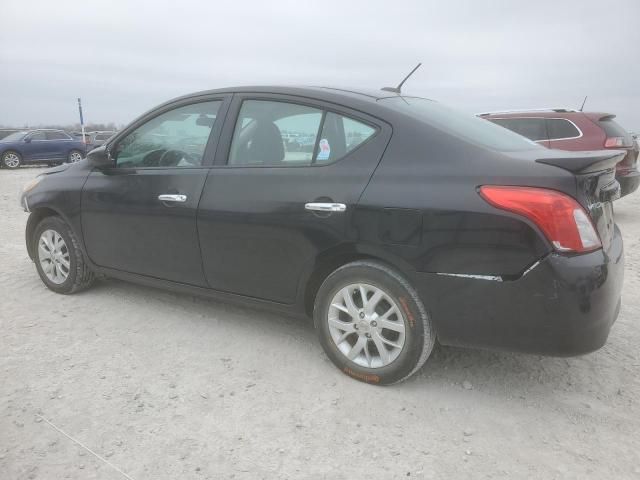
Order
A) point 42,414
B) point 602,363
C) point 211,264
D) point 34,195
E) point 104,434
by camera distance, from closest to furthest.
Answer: point 104,434 → point 42,414 → point 602,363 → point 211,264 → point 34,195

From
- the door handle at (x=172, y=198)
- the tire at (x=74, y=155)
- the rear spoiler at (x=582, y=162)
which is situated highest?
the rear spoiler at (x=582, y=162)

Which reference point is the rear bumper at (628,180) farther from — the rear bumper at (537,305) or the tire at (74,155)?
the tire at (74,155)

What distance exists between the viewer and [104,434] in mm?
2395

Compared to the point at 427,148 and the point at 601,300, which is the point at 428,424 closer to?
the point at 601,300

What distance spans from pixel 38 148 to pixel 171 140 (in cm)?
1855

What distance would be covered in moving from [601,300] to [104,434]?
2.37m

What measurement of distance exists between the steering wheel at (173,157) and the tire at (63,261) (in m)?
1.14

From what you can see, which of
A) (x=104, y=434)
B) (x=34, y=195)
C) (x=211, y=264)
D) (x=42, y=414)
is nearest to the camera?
(x=104, y=434)

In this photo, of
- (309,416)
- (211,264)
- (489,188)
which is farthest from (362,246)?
(211,264)

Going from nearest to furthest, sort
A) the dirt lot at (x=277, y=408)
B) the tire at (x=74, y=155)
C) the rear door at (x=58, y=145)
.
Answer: the dirt lot at (x=277, y=408) → the rear door at (x=58, y=145) → the tire at (x=74, y=155)

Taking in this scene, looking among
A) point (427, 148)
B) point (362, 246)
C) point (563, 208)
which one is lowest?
point (362, 246)

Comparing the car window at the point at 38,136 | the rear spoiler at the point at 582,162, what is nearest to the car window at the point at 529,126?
the rear spoiler at the point at 582,162

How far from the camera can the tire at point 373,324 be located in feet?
8.57

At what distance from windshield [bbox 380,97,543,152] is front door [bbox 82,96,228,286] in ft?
4.07
